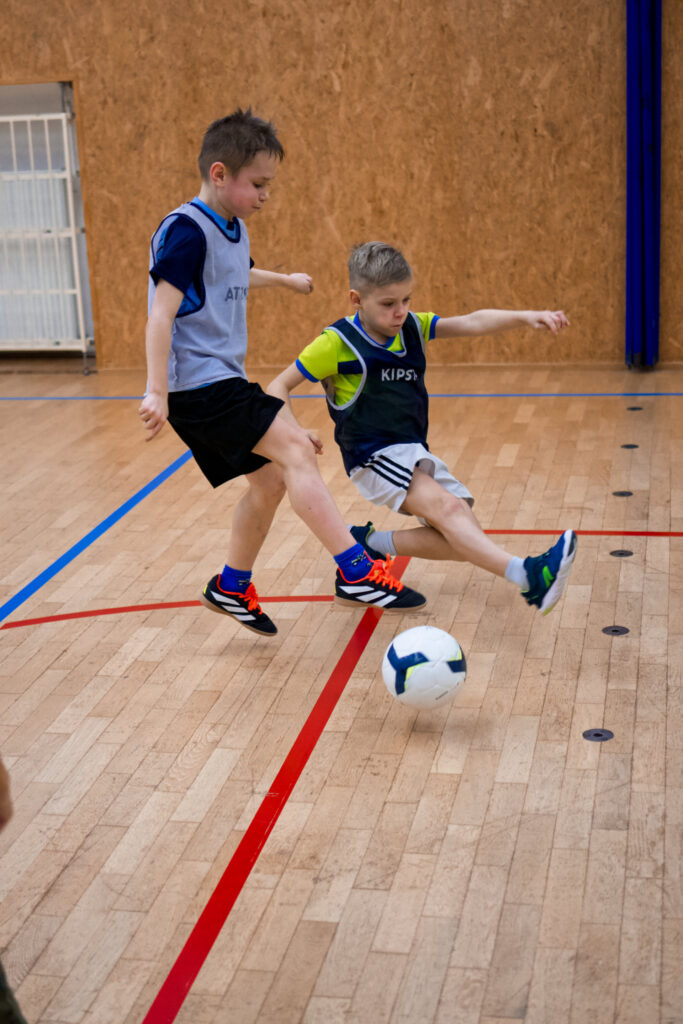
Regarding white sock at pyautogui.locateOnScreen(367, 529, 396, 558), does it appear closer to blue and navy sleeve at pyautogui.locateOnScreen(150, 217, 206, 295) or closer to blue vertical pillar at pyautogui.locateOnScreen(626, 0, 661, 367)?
blue and navy sleeve at pyautogui.locateOnScreen(150, 217, 206, 295)

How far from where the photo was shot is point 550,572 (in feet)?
11.1

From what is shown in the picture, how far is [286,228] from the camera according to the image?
8.35m

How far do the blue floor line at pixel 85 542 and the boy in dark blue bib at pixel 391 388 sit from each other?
50.5 inches

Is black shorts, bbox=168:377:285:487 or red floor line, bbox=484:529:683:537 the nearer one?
black shorts, bbox=168:377:285:487

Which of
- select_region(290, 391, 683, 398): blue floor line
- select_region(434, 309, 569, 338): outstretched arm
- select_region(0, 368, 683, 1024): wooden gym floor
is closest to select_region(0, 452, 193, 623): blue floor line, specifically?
select_region(0, 368, 683, 1024): wooden gym floor

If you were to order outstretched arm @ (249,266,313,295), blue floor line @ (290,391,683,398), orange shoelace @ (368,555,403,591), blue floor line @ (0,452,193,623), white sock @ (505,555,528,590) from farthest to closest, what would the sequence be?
blue floor line @ (290,391,683,398) < blue floor line @ (0,452,193,623) < outstretched arm @ (249,266,313,295) < orange shoelace @ (368,555,403,591) < white sock @ (505,555,528,590)

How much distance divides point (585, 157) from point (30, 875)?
21.5ft

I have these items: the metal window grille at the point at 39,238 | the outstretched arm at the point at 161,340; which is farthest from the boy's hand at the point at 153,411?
the metal window grille at the point at 39,238

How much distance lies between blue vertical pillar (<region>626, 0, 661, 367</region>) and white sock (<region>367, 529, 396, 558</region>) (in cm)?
443

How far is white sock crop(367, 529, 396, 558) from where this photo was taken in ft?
13.2

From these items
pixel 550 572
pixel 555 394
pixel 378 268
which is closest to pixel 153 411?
pixel 378 268

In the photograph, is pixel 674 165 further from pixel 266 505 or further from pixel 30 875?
pixel 30 875

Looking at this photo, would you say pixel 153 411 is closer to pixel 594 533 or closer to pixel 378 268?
pixel 378 268

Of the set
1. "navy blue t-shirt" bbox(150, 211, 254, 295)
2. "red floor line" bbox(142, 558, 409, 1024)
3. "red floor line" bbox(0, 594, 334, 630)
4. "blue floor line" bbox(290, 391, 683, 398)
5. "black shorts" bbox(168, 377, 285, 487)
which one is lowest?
"red floor line" bbox(142, 558, 409, 1024)
